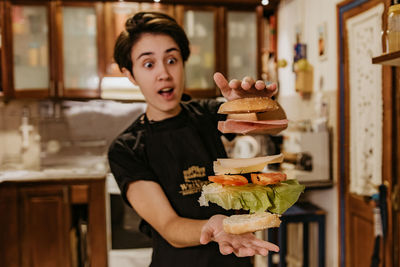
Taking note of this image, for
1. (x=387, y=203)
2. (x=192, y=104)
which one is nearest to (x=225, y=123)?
(x=192, y=104)

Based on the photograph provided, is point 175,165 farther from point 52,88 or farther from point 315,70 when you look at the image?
point 52,88

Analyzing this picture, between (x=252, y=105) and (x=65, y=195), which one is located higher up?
(x=252, y=105)

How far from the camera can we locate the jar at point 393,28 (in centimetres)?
102

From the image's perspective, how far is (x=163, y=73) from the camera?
3.55 feet

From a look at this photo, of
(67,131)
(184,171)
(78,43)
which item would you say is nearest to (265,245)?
(184,171)

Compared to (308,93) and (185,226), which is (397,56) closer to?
(185,226)

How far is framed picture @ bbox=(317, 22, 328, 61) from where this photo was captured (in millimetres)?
2768

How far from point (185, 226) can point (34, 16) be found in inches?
114

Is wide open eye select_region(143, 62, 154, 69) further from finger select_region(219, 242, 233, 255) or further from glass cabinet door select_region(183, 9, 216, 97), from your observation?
glass cabinet door select_region(183, 9, 216, 97)

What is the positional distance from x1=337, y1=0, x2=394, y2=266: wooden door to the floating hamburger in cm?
147

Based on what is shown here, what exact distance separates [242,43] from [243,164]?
290cm

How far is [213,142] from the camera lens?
126cm

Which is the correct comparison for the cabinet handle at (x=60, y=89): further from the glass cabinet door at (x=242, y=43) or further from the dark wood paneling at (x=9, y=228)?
the glass cabinet door at (x=242, y=43)

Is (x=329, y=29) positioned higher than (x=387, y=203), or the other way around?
(x=329, y=29)
